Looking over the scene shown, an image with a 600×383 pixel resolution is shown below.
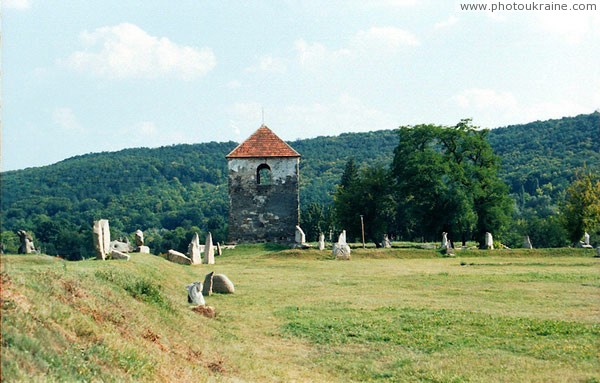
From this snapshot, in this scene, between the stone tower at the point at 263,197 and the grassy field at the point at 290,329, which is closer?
the grassy field at the point at 290,329

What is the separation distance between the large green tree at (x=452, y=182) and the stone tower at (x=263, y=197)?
29.0 feet

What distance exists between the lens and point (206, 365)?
33.2 feet

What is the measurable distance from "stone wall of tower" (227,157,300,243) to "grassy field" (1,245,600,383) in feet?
68.0

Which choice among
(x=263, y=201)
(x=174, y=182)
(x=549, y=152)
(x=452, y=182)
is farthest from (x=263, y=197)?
(x=174, y=182)

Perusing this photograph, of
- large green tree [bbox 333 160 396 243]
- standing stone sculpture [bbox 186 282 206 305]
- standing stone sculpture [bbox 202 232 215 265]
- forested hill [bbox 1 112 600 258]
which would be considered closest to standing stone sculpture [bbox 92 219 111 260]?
standing stone sculpture [bbox 186 282 206 305]

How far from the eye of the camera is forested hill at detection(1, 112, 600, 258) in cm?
8769

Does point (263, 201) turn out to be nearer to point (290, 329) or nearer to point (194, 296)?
point (194, 296)

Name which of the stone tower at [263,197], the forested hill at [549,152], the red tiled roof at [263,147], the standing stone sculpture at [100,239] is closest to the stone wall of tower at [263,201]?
the stone tower at [263,197]

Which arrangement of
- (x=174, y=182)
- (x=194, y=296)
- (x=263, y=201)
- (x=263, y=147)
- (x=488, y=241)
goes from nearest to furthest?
(x=194, y=296) < (x=488, y=241) < (x=263, y=201) < (x=263, y=147) < (x=174, y=182)

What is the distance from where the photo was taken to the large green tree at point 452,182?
44531 mm

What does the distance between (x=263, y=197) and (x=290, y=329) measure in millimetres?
29815

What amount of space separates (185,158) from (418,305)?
115881 millimetres

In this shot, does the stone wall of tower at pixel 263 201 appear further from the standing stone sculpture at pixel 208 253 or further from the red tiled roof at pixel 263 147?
the standing stone sculpture at pixel 208 253

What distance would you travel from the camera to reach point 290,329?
14078 millimetres
